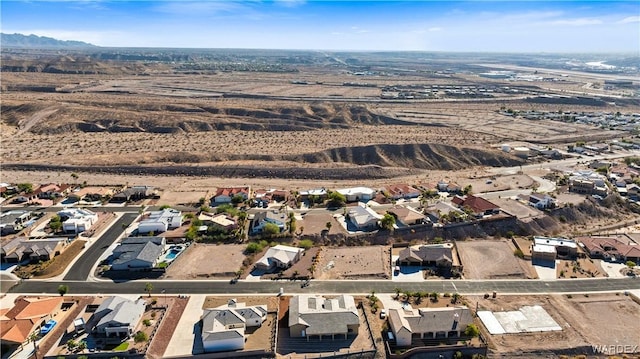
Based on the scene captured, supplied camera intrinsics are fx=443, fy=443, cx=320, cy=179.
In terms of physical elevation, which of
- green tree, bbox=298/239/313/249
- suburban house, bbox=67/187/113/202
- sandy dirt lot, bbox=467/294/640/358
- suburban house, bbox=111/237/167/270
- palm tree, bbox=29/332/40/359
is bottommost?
sandy dirt lot, bbox=467/294/640/358

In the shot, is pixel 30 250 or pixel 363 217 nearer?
pixel 30 250

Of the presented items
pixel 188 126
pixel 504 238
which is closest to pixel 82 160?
pixel 188 126

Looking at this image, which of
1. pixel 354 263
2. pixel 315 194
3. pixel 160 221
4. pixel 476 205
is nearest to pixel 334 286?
pixel 354 263

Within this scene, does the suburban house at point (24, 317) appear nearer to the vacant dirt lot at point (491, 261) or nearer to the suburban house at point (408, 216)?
the suburban house at point (408, 216)

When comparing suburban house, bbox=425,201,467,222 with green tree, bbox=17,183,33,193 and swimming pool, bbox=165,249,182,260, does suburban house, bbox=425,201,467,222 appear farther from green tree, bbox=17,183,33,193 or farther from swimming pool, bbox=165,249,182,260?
green tree, bbox=17,183,33,193

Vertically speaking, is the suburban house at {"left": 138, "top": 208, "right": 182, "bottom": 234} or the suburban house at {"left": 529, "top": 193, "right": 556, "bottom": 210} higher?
the suburban house at {"left": 529, "top": 193, "right": 556, "bottom": 210}

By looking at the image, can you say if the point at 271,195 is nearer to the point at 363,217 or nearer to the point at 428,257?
the point at 363,217

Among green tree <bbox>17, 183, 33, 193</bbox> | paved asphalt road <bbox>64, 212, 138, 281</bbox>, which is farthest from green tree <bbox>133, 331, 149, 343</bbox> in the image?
green tree <bbox>17, 183, 33, 193</bbox>
